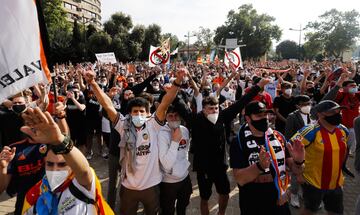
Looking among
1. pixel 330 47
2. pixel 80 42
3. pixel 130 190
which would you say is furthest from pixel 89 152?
pixel 330 47

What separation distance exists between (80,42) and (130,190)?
4635 centimetres

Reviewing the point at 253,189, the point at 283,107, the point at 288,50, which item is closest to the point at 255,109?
the point at 253,189

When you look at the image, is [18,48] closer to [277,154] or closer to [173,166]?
[173,166]

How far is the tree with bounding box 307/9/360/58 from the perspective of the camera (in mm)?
57500

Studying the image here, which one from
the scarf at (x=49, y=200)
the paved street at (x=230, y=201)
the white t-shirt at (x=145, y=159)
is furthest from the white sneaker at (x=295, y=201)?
the scarf at (x=49, y=200)

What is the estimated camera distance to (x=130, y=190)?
11.5ft

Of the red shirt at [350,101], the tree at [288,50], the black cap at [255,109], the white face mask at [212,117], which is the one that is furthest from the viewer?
the tree at [288,50]

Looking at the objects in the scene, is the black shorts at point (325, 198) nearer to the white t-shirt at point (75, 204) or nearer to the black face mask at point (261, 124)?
the black face mask at point (261, 124)

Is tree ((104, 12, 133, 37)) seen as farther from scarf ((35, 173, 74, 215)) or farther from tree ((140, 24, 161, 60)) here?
scarf ((35, 173, 74, 215))

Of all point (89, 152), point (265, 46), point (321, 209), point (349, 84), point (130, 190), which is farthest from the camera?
point (265, 46)

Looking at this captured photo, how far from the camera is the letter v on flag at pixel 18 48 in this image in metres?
2.02

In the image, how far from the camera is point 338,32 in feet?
190

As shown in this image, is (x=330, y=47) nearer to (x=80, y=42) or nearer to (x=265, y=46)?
(x=265, y=46)

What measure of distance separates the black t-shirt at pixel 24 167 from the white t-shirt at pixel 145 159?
3.06 feet
